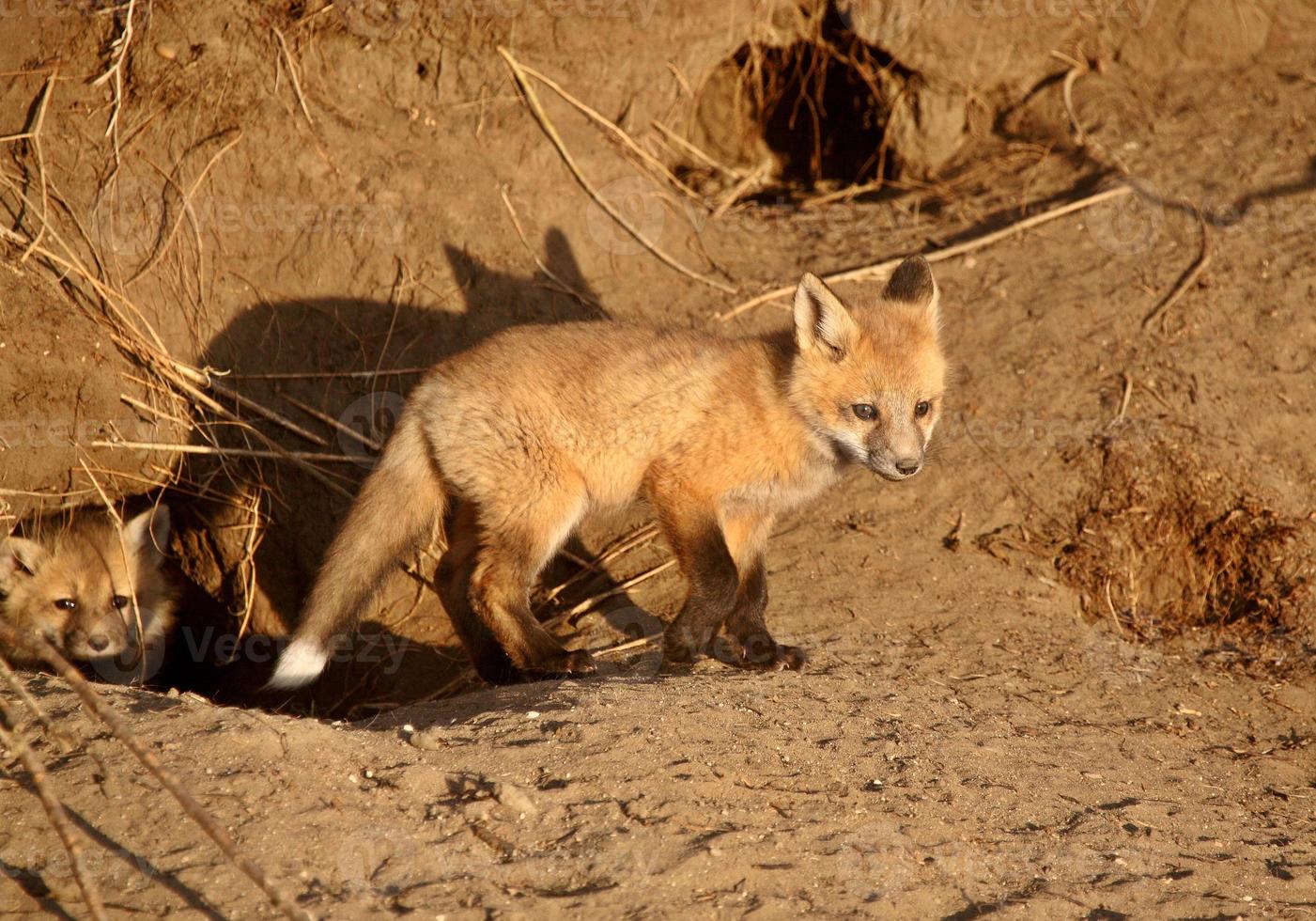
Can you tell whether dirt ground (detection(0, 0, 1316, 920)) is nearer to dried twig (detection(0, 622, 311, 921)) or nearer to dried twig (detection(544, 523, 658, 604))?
dried twig (detection(544, 523, 658, 604))

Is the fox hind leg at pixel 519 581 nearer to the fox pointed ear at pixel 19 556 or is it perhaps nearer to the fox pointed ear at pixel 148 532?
the fox pointed ear at pixel 148 532

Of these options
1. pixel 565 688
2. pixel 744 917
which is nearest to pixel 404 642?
pixel 565 688

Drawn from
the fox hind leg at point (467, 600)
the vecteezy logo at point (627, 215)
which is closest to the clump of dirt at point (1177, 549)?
the fox hind leg at point (467, 600)

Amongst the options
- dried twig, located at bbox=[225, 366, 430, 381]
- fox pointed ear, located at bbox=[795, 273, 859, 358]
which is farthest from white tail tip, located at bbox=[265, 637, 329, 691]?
fox pointed ear, located at bbox=[795, 273, 859, 358]

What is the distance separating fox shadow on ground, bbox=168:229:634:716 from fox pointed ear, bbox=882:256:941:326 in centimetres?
168

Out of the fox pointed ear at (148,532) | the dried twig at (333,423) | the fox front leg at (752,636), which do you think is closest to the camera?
the fox front leg at (752,636)

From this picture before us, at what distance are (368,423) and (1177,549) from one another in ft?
12.5

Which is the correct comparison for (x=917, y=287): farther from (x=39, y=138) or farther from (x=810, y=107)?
(x=39, y=138)

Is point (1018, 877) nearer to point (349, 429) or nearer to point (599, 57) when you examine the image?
point (349, 429)

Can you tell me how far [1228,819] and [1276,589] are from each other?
1781 mm

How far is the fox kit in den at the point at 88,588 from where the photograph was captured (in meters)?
4.79

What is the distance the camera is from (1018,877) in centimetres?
274

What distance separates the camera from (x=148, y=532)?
512 cm

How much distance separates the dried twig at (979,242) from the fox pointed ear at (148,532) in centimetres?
312
